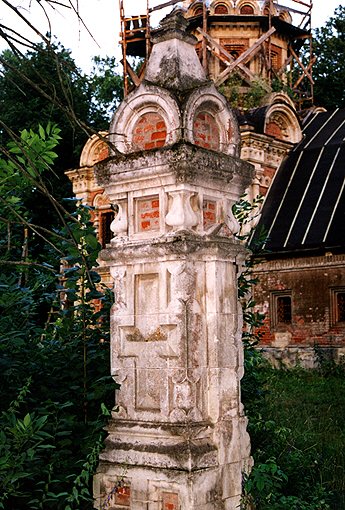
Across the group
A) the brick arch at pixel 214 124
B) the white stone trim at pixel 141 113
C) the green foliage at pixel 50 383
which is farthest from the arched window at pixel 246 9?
the white stone trim at pixel 141 113

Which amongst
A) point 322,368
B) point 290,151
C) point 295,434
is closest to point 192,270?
point 295,434

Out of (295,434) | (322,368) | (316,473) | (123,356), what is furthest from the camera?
(322,368)

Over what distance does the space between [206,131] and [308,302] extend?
1336cm

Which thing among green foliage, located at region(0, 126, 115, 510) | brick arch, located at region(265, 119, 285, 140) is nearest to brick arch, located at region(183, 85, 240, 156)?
green foliage, located at region(0, 126, 115, 510)

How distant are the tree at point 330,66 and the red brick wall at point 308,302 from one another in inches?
583

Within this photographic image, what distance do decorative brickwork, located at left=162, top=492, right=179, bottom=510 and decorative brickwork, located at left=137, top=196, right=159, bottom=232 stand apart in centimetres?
172

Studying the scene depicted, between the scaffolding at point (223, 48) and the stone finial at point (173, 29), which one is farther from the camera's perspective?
the scaffolding at point (223, 48)

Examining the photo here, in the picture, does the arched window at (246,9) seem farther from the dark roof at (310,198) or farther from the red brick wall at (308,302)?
the red brick wall at (308,302)

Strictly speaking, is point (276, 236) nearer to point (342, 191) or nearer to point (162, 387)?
point (342, 191)

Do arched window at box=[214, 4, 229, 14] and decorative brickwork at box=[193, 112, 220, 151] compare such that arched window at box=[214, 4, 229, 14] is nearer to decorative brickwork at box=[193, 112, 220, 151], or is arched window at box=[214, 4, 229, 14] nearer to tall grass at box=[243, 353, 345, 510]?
tall grass at box=[243, 353, 345, 510]

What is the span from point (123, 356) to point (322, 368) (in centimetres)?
1226

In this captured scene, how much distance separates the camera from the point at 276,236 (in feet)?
61.6

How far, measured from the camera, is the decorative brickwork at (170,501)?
4617mm

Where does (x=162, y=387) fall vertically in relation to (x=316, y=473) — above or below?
above
